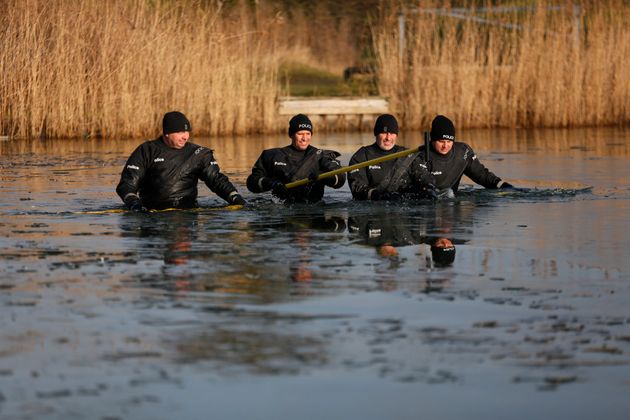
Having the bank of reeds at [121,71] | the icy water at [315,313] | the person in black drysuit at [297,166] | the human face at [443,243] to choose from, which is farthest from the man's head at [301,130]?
the bank of reeds at [121,71]

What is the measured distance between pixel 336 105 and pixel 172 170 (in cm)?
1895

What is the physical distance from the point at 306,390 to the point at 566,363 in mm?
1473

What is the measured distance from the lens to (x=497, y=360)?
7426mm

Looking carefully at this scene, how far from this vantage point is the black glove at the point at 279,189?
15.8m

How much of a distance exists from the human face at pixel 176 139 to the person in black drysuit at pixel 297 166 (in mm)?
1171

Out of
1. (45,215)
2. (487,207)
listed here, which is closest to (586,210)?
(487,207)

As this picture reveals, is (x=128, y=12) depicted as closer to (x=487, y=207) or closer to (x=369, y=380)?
(x=487, y=207)

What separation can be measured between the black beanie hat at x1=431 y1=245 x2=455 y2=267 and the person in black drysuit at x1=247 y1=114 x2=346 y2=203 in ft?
14.3

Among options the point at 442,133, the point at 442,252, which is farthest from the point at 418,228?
the point at 442,133

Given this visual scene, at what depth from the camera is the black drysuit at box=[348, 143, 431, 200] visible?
16.5 meters

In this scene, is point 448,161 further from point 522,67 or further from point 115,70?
point 522,67

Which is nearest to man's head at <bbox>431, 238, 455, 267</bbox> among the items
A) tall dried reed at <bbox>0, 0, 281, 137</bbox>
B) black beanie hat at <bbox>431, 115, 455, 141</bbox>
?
black beanie hat at <bbox>431, 115, 455, 141</bbox>

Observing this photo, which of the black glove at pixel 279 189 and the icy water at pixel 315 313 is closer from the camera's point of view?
the icy water at pixel 315 313

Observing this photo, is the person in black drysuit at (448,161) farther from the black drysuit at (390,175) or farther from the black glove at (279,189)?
the black glove at (279,189)
